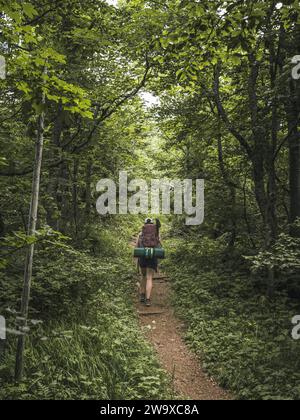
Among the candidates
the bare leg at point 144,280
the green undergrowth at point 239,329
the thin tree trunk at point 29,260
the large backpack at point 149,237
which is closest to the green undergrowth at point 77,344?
the thin tree trunk at point 29,260

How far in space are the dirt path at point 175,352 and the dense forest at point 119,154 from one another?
0.21 meters

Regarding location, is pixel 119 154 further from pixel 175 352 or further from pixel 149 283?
pixel 175 352

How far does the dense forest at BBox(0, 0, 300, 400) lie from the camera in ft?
15.7

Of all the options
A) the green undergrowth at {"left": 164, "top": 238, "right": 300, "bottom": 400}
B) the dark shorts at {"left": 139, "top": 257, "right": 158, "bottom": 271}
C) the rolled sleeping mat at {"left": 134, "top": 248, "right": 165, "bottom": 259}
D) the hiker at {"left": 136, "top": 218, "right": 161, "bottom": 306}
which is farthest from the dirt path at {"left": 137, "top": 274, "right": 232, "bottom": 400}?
the rolled sleeping mat at {"left": 134, "top": 248, "right": 165, "bottom": 259}

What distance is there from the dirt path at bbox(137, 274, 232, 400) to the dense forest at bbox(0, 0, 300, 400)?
0.21m

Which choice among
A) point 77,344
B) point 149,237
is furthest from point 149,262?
point 77,344

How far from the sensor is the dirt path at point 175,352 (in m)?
6.27

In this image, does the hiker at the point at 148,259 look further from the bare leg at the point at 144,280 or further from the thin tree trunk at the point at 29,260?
the thin tree trunk at the point at 29,260

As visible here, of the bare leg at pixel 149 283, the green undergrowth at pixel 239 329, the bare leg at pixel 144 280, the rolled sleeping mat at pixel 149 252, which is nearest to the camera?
the green undergrowth at pixel 239 329

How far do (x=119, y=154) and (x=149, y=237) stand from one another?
597cm

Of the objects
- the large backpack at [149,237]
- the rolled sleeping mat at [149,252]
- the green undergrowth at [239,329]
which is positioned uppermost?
the large backpack at [149,237]

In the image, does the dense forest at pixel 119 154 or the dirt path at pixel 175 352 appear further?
the dirt path at pixel 175 352

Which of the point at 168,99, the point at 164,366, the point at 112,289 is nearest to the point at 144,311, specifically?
the point at 112,289

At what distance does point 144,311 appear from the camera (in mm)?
9953
